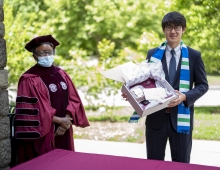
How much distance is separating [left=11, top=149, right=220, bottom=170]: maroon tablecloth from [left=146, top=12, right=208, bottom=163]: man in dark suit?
22.2 inches

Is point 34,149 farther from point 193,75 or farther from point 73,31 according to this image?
point 73,31

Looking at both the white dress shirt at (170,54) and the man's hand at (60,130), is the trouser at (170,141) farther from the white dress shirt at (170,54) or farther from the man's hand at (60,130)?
the man's hand at (60,130)

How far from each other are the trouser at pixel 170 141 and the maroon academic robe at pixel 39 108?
83 cm

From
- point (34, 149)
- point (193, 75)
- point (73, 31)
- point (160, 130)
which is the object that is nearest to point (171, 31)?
point (193, 75)

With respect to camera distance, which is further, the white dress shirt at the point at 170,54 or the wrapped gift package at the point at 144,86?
the white dress shirt at the point at 170,54

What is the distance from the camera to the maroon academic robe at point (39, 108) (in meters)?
3.12

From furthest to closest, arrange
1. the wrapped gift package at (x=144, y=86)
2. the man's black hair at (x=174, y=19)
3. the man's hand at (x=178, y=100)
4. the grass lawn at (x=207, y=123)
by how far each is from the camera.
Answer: the grass lawn at (x=207, y=123), the man's black hair at (x=174, y=19), the man's hand at (x=178, y=100), the wrapped gift package at (x=144, y=86)

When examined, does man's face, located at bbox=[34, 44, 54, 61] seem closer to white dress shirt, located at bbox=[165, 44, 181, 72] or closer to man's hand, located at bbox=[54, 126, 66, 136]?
man's hand, located at bbox=[54, 126, 66, 136]

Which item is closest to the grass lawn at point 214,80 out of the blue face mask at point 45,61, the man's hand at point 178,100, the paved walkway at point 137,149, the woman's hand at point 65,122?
the paved walkway at point 137,149

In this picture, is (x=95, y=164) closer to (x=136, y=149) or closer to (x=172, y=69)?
(x=172, y=69)

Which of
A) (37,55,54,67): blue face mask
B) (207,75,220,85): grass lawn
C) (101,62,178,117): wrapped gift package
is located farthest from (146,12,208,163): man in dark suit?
(207,75,220,85): grass lawn

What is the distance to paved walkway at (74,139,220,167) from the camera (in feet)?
16.4

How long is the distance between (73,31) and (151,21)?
3.05 meters

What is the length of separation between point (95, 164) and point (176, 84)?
38.4 inches
